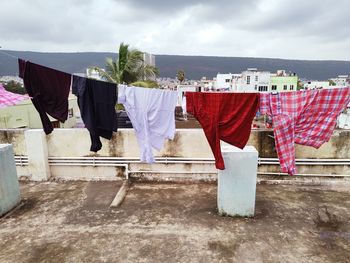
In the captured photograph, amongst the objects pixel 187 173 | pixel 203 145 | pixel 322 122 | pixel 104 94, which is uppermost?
pixel 104 94

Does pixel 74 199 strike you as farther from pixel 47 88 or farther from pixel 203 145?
pixel 203 145

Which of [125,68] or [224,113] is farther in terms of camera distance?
[125,68]

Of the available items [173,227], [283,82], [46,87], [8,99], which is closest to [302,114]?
[173,227]

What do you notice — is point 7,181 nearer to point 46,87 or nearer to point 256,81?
point 46,87

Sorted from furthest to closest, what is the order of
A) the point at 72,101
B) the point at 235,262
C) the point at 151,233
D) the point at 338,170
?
1. the point at 72,101
2. the point at 338,170
3. the point at 151,233
4. the point at 235,262

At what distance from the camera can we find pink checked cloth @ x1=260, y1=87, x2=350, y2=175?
15.6 feet

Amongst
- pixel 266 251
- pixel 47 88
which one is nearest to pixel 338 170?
pixel 266 251

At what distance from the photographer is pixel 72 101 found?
2277 cm

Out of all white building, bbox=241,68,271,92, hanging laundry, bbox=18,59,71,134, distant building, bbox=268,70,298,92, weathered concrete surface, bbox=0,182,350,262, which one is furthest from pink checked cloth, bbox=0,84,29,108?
distant building, bbox=268,70,298,92

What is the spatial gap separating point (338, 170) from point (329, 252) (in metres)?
2.88

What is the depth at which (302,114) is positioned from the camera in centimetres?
486

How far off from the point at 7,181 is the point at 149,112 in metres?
3.13

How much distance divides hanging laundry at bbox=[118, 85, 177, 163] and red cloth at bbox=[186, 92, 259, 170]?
1.77 ft

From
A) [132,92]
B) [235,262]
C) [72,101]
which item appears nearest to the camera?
[235,262]
